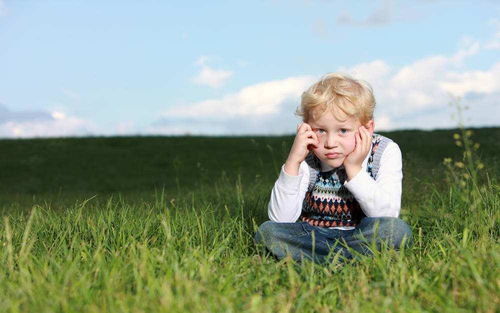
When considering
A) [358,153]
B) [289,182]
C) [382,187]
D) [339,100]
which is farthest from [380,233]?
[339,100]

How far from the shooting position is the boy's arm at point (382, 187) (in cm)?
371

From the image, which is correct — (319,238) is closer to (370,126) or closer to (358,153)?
(358,153)

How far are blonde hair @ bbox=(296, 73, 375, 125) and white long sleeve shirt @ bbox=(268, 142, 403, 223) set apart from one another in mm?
332

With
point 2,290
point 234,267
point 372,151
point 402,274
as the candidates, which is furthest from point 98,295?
point 372,151

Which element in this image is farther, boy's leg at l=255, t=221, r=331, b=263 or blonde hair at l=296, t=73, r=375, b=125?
boy's leg at l=255, t=221, r=331, b=263

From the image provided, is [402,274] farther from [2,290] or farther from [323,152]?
[2,290]

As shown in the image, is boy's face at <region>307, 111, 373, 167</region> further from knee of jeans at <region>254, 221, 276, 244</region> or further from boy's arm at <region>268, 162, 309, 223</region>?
knee of jeans at <region>254, 221, 276, 244</region>

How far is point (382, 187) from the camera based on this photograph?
3820 mm

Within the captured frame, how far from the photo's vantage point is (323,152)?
3.78 meters

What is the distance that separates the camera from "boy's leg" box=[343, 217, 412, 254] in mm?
3750

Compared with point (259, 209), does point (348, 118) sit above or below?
above

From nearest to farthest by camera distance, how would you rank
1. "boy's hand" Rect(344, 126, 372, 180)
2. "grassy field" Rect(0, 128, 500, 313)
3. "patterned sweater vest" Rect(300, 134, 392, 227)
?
"grassy field" Rect(0, 128, 500, 313), "boy's hand" Rect(344, 126, 372, 180), "patterned sweater vest" Rect(300, 134, 392, 227)

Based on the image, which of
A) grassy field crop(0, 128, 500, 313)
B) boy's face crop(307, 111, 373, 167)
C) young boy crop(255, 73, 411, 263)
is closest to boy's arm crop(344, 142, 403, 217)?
young boy crop(255, 73, 411, 263)

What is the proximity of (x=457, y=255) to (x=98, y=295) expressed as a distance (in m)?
1.87
